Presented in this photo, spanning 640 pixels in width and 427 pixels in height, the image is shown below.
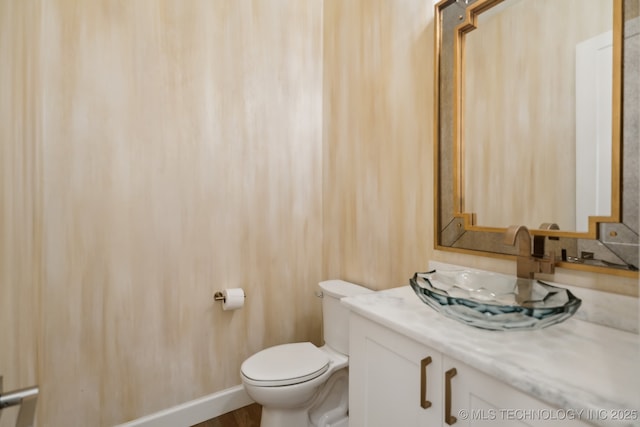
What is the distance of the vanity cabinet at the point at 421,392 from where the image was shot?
63cm

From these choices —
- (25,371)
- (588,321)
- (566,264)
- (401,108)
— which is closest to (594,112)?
(566,264)

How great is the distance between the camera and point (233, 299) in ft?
5.64

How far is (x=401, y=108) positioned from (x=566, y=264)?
97 cm

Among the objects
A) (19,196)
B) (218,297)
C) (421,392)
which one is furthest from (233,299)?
(421,392)

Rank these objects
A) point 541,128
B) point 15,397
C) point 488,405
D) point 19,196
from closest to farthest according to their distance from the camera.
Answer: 1. point 15,397
2. point 488,405
3. point 541,128
4. point 19,196

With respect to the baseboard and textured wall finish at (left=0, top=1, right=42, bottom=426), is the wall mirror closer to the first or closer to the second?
the baseboard

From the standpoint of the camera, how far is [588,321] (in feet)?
2.92

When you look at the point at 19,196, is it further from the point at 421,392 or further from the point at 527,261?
the point at 527,261

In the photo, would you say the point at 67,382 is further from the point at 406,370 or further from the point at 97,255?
the point at 406,370

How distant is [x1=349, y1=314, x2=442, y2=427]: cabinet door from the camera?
0.81 m

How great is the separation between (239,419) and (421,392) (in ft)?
4.45

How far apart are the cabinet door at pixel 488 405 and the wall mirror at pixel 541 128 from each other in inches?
19.7

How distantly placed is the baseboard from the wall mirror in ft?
4.78

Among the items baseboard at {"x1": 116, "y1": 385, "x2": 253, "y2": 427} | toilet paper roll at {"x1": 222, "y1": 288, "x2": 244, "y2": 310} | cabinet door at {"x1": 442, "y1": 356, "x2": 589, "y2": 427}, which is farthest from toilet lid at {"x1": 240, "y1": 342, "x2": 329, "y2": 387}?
cabinet door at {"x1": 442, "y1": 356, "x2": 589, "y2": 427}
